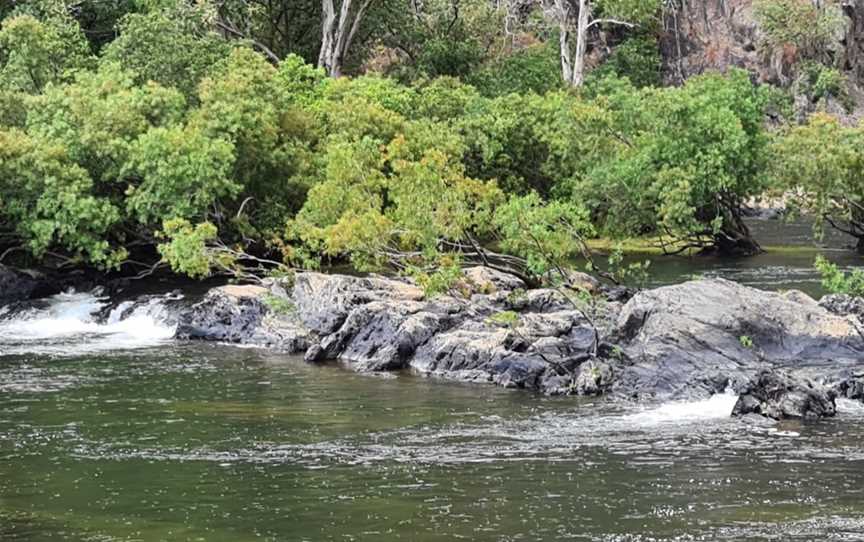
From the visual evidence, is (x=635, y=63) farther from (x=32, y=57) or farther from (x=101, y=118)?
(x=101, y=118)

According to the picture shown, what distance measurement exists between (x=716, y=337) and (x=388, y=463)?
37.4ft

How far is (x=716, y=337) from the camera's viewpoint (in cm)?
3234

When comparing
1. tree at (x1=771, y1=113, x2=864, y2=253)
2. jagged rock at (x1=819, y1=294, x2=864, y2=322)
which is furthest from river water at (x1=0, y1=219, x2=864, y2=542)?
tree at (x1=771, y1=113, x2=864, y2=253)

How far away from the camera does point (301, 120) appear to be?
57.2 metres

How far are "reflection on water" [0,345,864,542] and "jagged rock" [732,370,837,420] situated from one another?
55cm

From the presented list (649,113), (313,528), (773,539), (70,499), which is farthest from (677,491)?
(649,113)

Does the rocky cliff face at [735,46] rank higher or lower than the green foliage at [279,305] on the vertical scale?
higher

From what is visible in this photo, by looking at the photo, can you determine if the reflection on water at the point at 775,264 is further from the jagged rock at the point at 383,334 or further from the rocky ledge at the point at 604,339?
the jagged rock at the point at 383,334

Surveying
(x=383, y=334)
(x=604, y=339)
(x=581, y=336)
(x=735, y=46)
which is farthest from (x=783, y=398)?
(x=735, y=46)

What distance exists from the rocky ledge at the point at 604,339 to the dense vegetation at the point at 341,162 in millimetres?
1533

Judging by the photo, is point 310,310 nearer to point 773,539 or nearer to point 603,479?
point 603,479

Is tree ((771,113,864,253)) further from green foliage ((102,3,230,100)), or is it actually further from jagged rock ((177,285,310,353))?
green foliage ((102,3,230,100))

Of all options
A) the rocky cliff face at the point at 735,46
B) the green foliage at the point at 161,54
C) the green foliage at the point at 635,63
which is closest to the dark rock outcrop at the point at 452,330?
the green foliage at the point at 161,54

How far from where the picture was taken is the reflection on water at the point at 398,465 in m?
20.2
